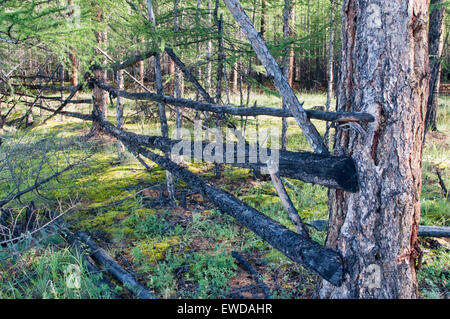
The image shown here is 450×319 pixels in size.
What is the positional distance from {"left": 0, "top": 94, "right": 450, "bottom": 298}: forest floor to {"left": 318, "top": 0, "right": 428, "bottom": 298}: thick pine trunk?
1058 mm

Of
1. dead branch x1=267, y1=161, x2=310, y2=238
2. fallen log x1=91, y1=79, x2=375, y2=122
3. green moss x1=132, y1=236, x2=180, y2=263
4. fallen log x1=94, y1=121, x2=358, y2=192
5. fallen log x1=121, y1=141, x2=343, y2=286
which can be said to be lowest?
green moss x1=132, y1=236, x2=180, y2=263

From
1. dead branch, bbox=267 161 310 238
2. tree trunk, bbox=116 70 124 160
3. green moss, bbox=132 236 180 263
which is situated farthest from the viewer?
tree trunk, bbox=116 70 124 160

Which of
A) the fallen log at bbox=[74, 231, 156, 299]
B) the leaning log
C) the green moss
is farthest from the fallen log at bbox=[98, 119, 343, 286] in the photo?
the green moss

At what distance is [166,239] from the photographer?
14.5ft

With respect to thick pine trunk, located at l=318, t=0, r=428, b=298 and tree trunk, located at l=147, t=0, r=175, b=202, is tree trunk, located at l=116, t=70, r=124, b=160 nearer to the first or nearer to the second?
tree trunk, located at l=147, t=0, r=175, b=202

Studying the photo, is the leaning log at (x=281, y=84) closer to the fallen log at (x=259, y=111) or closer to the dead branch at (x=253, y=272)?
the fallen log at (x=259, y=111)

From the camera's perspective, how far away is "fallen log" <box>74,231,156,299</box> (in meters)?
2.95

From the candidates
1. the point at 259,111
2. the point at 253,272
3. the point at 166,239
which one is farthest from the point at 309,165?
the point at 166,239

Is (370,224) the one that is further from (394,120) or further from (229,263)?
(229,263)

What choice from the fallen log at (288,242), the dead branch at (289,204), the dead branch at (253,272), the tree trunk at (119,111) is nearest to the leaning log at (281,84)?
the dead branch at (289,204)

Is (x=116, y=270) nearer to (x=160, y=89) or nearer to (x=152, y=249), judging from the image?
(x=152, y=249)

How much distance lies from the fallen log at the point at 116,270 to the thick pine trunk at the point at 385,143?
189 centimetres

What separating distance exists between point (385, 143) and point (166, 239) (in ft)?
11.0
